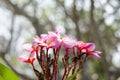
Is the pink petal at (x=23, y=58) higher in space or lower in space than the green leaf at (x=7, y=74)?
higher

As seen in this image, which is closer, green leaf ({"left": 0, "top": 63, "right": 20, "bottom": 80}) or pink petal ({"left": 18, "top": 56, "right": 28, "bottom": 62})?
green leaf ({"left": 0, "top": 63, "right": 20, "bottom": 80})

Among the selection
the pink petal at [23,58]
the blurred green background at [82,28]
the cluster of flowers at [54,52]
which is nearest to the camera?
the cluster of flowers at [54,52]

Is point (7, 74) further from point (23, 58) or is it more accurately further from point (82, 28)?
point (82, 28)

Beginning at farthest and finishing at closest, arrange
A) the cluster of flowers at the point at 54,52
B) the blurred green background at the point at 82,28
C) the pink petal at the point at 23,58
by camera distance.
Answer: the blurred green background at the point at 82,28 < the pink petal at the point at 23,58 < the cluster of flowers at the point at 54,52

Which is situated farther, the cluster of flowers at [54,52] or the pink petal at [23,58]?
the pink petal at [23,58]

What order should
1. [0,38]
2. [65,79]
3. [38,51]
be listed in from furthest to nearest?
[0,38], [38,51], [65,79]

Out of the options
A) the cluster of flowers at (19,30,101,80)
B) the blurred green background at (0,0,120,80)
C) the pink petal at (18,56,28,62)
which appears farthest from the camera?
the blurred green background at (0,0,120,80)

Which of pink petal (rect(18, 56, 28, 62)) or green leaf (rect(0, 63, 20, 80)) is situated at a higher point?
pink petal (rect(18, 56, 28, 62))

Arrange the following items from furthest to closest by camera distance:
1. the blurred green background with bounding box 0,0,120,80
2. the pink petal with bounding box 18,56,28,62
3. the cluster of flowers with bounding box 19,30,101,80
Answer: the blurred green background with bounding box 0,0,120,80
the pink petal with bounding box 18,56,28,62
the cluster of flowers with bounding box 19,30,101,80

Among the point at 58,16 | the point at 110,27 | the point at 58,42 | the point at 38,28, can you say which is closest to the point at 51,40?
the point at 58,42

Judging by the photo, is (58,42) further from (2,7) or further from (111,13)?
(2,7)

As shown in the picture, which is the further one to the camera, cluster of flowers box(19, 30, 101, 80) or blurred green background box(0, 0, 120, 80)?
blurred green background box(0, 0, 120, 80)
